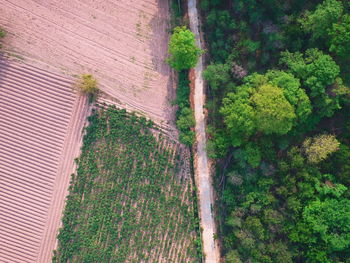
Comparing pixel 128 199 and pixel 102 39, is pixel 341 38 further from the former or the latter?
pixel 128 199

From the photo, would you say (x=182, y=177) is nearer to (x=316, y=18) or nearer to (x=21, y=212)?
(x=21, y=212)

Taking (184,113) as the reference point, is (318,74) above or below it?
above

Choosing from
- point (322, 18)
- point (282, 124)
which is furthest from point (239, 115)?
point (322, 18)

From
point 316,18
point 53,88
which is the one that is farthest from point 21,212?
point 316,18

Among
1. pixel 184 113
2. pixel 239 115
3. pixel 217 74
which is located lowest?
pixel 239 115

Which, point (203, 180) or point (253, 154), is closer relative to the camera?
point (253, 154)

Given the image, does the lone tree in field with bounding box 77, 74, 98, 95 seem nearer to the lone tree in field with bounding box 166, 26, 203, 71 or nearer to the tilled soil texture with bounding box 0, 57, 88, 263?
the tilled soil texture with bounding box 0, 57, 88, 263
